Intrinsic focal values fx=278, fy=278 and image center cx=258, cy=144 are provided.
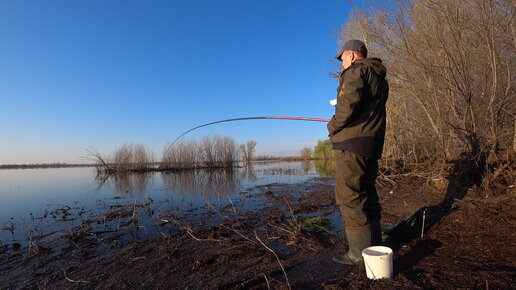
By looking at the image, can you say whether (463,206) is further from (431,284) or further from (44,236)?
(44,236)

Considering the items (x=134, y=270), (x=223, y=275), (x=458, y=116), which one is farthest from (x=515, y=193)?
(x=134, y=270)

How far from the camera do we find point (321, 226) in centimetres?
428

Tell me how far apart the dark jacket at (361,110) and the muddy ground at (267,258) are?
115cm

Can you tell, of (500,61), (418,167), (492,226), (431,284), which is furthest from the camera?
(418,167)

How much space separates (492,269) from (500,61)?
428 centimetres

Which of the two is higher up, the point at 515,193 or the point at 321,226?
the point at 515,193

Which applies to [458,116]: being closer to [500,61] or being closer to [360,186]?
[500,61]

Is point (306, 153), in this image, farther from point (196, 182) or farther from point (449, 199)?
point (449, 199)

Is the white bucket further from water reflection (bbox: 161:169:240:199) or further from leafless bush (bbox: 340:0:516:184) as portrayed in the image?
water reflection (bbox: 161:169:240:199)

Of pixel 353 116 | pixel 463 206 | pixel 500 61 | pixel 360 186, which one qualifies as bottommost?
pixel 463 206

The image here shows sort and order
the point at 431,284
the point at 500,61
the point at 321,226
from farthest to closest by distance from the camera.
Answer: the point at 500,61, the point at 321,226, the point at 431,284

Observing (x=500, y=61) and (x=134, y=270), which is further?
(x=500, y=61)

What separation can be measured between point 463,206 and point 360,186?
93.4 inches

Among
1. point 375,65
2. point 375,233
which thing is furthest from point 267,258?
point 375,65
